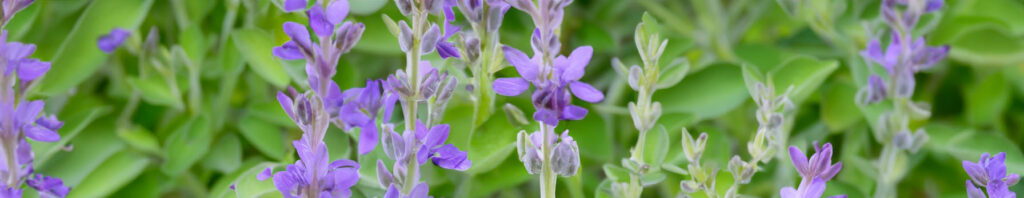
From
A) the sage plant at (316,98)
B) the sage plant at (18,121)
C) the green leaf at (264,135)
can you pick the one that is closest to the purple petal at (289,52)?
the sage plant at (316,98)

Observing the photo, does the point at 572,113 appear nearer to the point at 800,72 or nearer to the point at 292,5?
the point at 292,5

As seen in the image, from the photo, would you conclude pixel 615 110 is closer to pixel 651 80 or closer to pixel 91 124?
pixel 651 80

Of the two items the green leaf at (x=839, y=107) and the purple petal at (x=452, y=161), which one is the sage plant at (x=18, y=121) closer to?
the purple petal at (x=452, y=161)

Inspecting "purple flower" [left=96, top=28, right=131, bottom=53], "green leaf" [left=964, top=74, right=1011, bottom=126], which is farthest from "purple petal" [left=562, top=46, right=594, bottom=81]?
"green leaf" [left=964, top=74, right=1011, bottom=126]

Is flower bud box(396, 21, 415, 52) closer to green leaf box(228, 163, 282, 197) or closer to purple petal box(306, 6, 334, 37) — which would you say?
purple petal box(306, 6, 334, 37)

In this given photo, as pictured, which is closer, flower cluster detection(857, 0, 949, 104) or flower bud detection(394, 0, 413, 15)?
flower bud detection(394, 0, 413, 15)

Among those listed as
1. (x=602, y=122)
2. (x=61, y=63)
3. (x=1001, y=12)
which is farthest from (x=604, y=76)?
(x=61, y=63)

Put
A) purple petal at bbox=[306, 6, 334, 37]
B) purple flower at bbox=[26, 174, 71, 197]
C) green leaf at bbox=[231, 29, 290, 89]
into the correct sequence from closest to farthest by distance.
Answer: purple petal at bbox=[306, 6, 334, 37]
purple flower at bbox=[26, 174, 71, 197]
green leaf at bbox=[231, 29, 290, 89]

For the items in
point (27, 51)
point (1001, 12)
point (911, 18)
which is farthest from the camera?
point (1001, 12)
